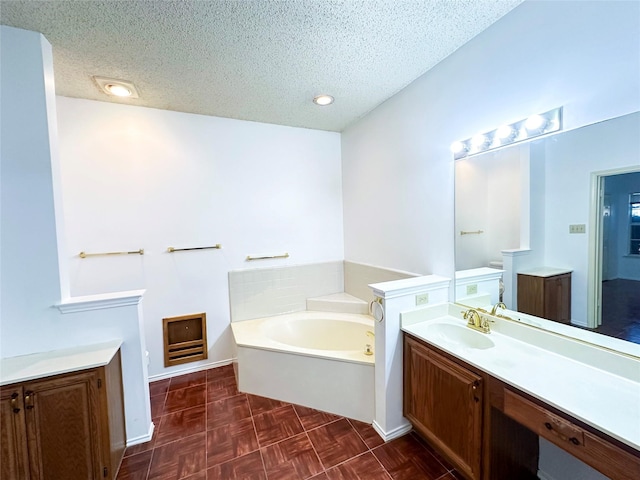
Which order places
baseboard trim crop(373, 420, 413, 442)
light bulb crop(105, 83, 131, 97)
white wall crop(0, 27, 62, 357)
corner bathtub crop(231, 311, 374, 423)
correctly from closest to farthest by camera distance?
white wall crop(0, 27, 62, 357) → baseboard trim crop(373, 420, 413, 442) → corner bathtub crop(231, 311, 374, 423) → light bulb crop(105, 83, 131, 97)

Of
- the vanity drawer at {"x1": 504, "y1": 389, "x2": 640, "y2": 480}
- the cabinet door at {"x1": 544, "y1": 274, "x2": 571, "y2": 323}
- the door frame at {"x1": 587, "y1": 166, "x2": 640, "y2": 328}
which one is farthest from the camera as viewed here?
the cabinet door at {"x1": 544, "y1": 274, "x2": 571, "y2": 323}

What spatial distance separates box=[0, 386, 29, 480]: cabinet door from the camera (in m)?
1.34

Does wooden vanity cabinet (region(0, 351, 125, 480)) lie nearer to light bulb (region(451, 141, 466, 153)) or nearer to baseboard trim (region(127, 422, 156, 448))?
baseboard trim (region(127, 422, 156, 448))

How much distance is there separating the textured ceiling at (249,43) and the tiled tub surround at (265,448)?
2650 mm

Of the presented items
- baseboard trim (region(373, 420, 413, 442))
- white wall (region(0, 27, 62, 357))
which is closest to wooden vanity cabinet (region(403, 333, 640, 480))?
baseboard trim (region(373, 420, 413, 442))

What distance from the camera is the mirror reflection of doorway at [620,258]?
1.25m

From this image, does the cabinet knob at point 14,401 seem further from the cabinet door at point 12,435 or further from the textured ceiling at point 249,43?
the textured ceiling at point 249,43

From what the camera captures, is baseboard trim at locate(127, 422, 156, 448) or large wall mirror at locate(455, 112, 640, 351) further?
baseboard trim at locate(127, 422, 156, 448)

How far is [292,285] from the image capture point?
318 cm

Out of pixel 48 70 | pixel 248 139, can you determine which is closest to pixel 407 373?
pixel 248 139

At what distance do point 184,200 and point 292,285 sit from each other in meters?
1.48

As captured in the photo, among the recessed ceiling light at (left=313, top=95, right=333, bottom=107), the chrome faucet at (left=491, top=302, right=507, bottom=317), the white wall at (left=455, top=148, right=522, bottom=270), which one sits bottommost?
the chrome faucet at (left=491, top=302, right=507, bottom=317)

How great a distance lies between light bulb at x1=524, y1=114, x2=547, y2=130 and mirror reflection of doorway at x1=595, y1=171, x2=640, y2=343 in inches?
15.8

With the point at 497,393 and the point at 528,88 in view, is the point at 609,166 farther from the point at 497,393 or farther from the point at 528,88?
the point at 497,393
